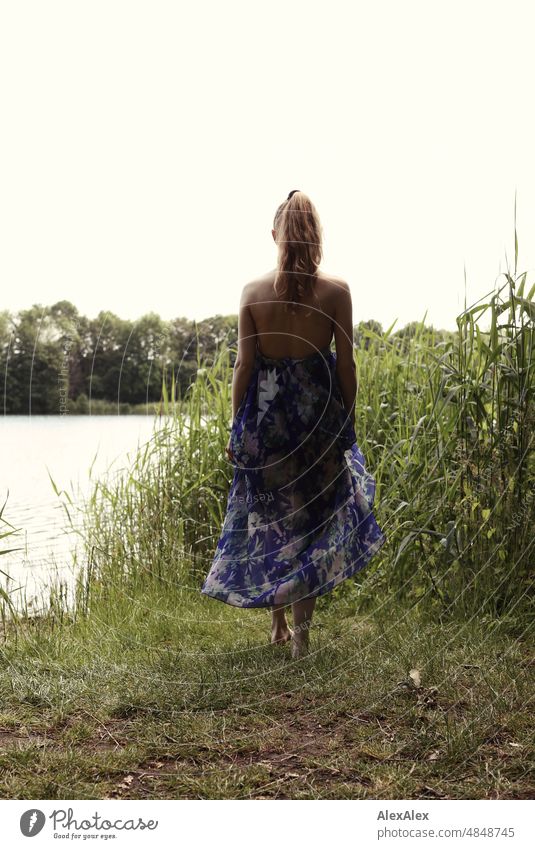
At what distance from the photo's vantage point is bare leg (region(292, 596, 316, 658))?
3201 mm

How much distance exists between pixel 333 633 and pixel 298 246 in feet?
5.17

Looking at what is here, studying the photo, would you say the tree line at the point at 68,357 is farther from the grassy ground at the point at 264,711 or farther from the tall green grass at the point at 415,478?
the grassy ground at the point at 264,711

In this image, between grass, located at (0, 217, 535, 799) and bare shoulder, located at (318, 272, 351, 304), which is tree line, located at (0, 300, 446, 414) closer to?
grass, located at (0, 217, 535, 799)

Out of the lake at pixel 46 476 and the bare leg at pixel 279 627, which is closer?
the bare leg at pixel 279 627

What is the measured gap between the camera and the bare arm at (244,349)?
3.15 m

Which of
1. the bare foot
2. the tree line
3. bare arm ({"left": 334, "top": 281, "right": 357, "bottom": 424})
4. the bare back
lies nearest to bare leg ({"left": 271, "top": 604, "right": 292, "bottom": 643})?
the bare foot

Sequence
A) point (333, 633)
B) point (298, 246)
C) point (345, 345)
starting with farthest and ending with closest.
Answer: point (333, 633) < point (345, 345) < point (298, 246)

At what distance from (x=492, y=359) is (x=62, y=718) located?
2146 millimetres

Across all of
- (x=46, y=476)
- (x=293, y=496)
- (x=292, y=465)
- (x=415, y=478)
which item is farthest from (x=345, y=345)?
(x=46, y=476)

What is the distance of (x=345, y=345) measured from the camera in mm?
3158

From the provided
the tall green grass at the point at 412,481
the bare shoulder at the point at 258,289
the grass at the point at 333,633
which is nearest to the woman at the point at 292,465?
the bare shoulder at the point at 258,289

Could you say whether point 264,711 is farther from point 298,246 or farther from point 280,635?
point 298,246

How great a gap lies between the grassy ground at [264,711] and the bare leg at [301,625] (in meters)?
0.05

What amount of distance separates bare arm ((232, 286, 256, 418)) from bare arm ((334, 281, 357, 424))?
310 millimetres
